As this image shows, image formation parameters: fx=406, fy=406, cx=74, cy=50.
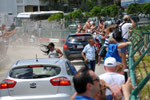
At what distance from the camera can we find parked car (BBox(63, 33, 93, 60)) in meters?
19.5

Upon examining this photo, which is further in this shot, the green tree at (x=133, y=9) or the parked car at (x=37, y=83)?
the green tree at (x=133, y=9)

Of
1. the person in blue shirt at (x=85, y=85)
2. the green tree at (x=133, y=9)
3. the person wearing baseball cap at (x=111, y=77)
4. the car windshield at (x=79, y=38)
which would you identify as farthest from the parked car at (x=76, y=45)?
the green tree at (x=133, y=9)

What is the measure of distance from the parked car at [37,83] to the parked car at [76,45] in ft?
34.5

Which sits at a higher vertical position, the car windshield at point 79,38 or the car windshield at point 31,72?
the car windshield at point 31,72

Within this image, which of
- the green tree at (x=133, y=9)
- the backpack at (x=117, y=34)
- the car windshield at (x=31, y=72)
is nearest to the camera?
the car windshield at (x=31, y=72)

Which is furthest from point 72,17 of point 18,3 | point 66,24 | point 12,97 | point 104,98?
point 104,98

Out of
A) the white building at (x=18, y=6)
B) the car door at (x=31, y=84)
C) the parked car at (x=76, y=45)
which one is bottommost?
the white building at (x=18, y=6)

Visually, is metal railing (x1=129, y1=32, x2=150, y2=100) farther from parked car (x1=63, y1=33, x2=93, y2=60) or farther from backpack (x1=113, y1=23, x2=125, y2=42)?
parked car (x1=63, y1=33, x2=93, y2=60)

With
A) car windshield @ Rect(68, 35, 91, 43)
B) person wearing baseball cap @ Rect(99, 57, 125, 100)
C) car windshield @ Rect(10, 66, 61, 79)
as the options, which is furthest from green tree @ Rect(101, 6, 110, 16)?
person wearing baseball cap @ Rect(99, 57, 125, 100)

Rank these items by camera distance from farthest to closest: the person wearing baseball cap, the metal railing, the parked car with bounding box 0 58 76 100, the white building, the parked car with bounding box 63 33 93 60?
the white building, the parked car with bounding box 63 33 93 60, the parked car with bounding box 0 58 76 100, the person wearing baseball cap, the metal railing

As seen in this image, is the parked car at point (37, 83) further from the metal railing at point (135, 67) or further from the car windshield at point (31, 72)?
the metal railing at point (135, 67)

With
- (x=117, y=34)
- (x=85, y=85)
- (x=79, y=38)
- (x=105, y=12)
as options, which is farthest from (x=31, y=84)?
(x=105, y=12)

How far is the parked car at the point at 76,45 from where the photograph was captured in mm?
19453

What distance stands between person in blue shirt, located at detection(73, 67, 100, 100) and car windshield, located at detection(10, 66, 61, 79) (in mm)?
4600
